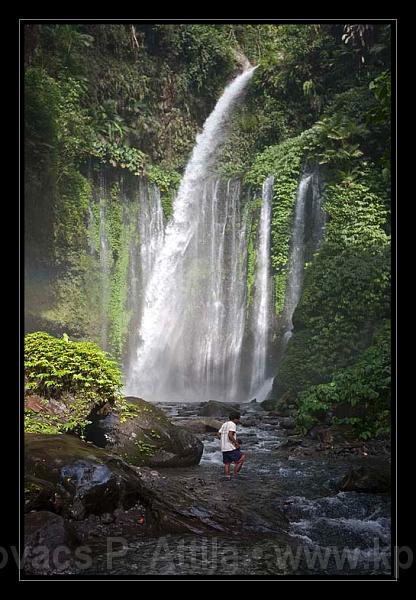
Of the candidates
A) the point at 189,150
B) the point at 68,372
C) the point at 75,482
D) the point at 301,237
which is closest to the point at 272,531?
the point at 75,482

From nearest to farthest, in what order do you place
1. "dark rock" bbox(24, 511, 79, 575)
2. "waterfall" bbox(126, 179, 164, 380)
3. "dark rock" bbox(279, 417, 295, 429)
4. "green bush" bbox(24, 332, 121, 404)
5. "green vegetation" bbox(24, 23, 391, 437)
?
"dark rock" bbox(24, 511, 79, 575) < "green bush" bbox(24, 332, 121, 404) < "dark rock" bbox(279, 417, 295, 429) < "green vegetation" bbox(24, 23, 391, 437) < "waterfall" bbox(126, 179, 164, 380)

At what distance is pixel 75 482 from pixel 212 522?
124 cm

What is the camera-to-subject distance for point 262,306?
12.2 meters

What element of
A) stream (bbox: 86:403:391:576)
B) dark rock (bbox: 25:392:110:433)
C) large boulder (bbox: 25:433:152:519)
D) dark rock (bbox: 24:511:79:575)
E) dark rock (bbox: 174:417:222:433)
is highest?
dark rock (bbox: 25:392:110:433)

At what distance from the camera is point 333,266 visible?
1096 cm

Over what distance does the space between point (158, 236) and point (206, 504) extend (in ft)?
35.2

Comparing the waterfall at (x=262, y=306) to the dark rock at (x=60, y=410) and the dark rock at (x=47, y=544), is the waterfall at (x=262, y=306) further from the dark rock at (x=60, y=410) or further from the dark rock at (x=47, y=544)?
the dark rock at (x=47, y=544)

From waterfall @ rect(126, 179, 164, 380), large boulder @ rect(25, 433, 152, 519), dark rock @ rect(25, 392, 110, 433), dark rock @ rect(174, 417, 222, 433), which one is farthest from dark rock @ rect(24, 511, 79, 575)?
waterfall @ rect(126, 179, 164, 380)

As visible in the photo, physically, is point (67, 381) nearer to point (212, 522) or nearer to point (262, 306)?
point (212, 522)

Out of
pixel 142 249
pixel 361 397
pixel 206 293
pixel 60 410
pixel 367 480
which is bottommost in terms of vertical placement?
pixel 367 480

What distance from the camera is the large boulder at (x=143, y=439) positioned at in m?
5.93

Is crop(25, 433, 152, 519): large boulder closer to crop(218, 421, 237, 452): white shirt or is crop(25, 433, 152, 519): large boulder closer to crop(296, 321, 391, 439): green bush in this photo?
crop(218, 421, 237, 452): white shirt

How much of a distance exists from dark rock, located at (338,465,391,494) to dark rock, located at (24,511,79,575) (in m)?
2.92

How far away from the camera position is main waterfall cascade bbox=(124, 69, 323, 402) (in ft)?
38.0
